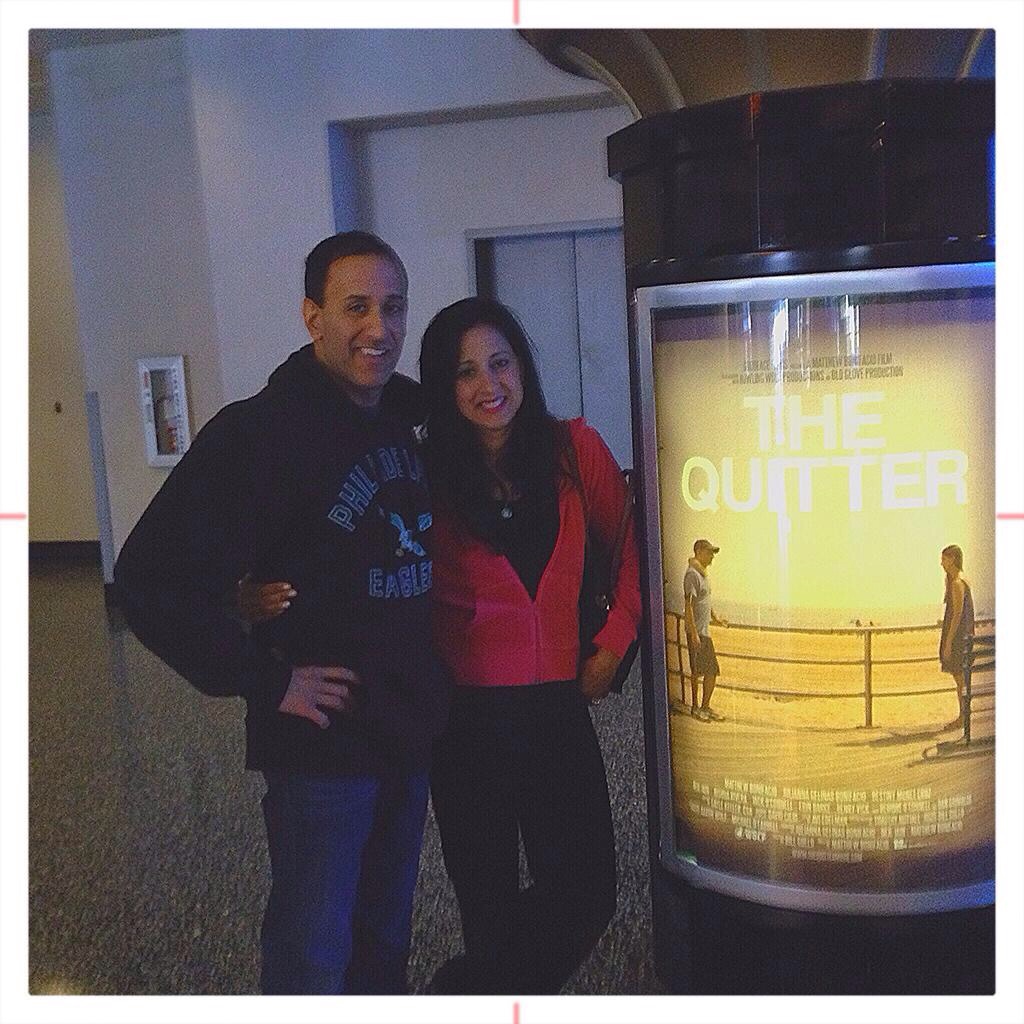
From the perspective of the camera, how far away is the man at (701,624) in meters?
1.26

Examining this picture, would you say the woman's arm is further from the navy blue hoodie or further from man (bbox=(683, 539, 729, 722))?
the navy blue hoodie

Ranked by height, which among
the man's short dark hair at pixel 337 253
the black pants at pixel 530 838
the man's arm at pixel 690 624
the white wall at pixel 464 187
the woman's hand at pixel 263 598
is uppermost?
the white wall at pixel 464 187

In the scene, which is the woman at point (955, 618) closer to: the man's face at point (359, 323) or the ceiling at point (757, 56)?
the ceiling at point (757, 56)

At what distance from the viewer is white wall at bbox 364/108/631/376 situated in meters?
1.55

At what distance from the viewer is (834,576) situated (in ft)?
3.92

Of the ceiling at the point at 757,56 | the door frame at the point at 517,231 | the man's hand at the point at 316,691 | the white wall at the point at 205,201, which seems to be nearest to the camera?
the ceiling at the point at 757,56

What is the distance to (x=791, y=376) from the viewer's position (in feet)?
3.80

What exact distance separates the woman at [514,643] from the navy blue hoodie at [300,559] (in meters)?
0.05

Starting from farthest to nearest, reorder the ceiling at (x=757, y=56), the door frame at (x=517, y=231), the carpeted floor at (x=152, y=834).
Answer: the carpeted floor at (x=152, y=834) → the door frame at (x=517, y=231) → the ceiling at (x=757, y=56)

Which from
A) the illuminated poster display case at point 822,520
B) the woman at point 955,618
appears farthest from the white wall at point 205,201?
the woman at point 955,618

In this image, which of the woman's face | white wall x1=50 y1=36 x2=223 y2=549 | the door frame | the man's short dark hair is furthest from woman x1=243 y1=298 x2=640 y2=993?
white wall x1=50 y1=36 x2=223 y2=549

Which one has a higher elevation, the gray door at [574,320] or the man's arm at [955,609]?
→ the gray door at [574,320]
